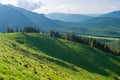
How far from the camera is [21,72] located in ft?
97.6

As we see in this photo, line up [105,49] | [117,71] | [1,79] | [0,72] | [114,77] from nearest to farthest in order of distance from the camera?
[1,79]
[0,72]
[114,77]
[117,71]
[105,49]

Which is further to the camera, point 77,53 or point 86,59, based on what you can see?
point 77,53

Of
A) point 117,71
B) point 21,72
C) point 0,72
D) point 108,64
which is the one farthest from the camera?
point 108,64

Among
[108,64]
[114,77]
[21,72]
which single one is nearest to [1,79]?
[21,72]

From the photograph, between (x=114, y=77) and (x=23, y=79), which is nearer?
(x=23, y=79)

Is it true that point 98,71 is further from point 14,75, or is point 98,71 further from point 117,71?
point 14,75

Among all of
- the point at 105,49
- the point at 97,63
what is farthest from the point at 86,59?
the point at 105,49

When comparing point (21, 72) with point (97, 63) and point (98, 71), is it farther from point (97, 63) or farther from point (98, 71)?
point (97, 63)

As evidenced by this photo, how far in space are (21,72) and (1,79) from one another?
5.71 m

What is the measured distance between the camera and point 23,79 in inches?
1082

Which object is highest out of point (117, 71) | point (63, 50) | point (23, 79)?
point (23, 79)

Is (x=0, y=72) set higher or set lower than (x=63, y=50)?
higher

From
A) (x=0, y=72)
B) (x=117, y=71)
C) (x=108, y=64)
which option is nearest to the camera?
(x=0, y=72)

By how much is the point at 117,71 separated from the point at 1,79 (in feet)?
290
